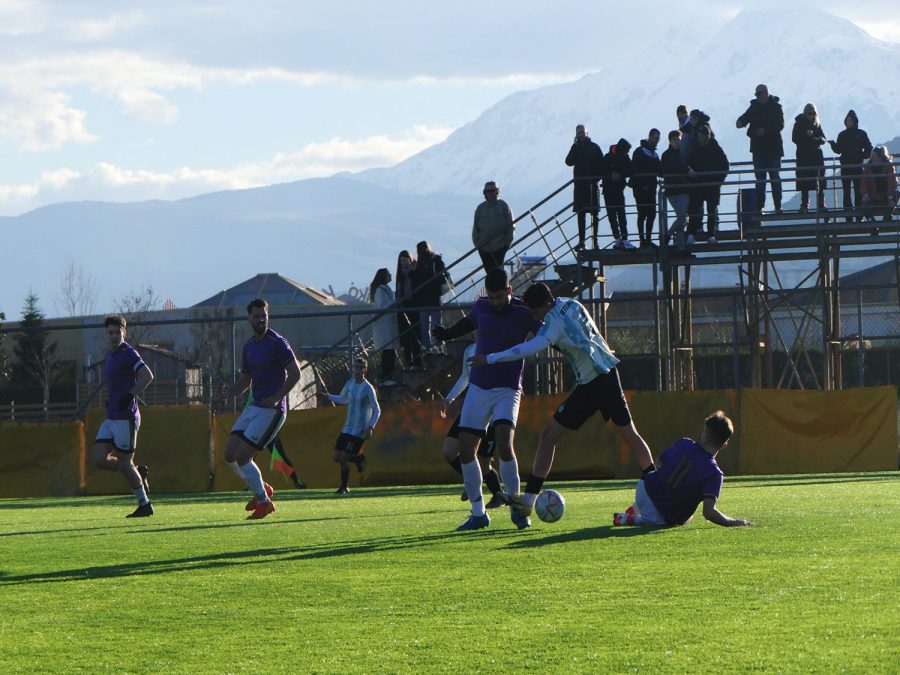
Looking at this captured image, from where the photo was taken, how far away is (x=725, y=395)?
24359 millimetres

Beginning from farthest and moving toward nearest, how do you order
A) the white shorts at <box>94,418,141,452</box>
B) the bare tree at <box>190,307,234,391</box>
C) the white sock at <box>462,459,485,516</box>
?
the bare tree at <box>190,307,234,391</box> → the white shorts at <box>94,418,141,452</box> → the white sock at <box>462,459,485,516</box>

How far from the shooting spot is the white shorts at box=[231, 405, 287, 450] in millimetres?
14281

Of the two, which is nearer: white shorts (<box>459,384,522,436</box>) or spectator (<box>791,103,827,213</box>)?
white shorts (<box>459,384,522,436</box>)

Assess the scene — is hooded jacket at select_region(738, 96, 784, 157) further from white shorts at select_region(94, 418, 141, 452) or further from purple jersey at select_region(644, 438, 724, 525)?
purple jersey at select_region(644, 438, 724, 525)

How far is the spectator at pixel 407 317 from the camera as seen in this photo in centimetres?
2545

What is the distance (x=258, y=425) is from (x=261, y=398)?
0.82 feet

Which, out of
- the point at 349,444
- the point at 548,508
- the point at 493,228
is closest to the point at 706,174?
the point at 493,228

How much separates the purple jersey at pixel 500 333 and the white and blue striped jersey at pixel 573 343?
37 cm

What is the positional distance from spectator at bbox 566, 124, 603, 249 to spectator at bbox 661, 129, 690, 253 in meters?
1.13

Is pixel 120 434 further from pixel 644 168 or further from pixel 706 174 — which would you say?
pixel 706 174

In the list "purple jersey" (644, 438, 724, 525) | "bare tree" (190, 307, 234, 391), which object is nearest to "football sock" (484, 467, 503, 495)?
"purple jersey" (644, 438, 724, 525)

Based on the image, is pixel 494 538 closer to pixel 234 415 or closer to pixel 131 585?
pixel 131 585

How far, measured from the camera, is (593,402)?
12.0 meters

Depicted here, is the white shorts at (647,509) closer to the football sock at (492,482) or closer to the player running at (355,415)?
the football sock at (492,482)
